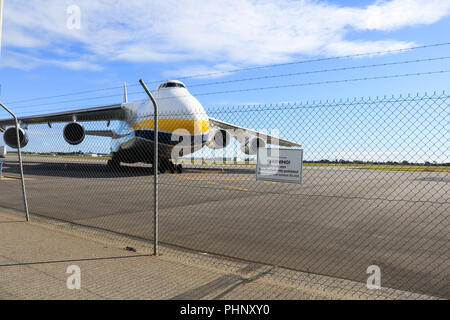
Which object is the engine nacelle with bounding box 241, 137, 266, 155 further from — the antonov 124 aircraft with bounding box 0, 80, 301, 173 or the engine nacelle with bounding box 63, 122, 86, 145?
the engine nacelle with bounding box 63, 122, 86, 145

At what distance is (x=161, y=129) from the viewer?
17.1 m

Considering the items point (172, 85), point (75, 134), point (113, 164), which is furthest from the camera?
point (113, 164)

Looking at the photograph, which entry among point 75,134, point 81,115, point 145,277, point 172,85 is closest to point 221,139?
point 172,85

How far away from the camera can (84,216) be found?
8.04 metres

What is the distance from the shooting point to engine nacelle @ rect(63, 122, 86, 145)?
2030 centimetres

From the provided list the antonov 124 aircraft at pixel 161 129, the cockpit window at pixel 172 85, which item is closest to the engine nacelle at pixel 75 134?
the antonov 124 aircraft at pixel 161 129

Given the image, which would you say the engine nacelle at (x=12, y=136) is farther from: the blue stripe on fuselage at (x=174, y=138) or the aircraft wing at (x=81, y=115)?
the blue stripe on fuselage at (x=174, y=138)

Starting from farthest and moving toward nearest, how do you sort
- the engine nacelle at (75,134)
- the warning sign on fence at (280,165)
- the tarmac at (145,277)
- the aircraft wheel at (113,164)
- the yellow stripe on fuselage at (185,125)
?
the aircraft wheel at (113,164) → the engine nacelle at (75,134) → the yellow stripe on fuselage at (185,125) → the warning sign on fence at (280,165) → the tarmac at (145,277)

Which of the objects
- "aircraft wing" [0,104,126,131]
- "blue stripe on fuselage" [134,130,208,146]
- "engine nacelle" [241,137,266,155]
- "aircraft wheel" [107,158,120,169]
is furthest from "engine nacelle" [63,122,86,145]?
"engine nacelle" [241,137,266,155]

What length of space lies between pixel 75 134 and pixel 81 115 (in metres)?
4.93

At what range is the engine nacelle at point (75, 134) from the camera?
20.3m

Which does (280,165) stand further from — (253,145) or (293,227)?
(253,145)

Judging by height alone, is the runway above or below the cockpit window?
below
